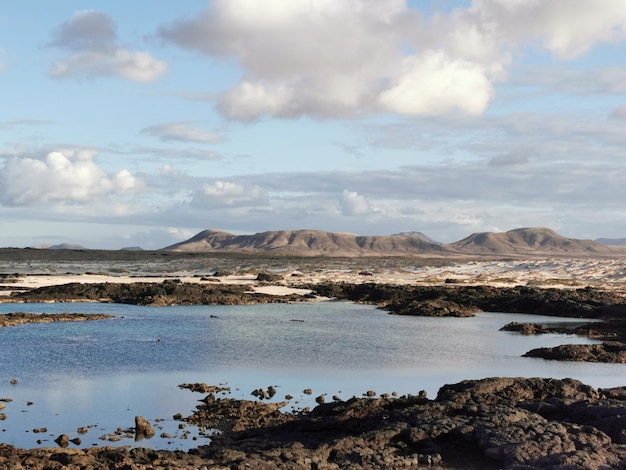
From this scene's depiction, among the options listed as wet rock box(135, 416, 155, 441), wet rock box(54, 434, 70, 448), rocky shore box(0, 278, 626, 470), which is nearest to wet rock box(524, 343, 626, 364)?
rocky shore box(0, 278, 626, 470)

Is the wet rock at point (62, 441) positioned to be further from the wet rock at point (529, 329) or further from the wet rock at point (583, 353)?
the wet rock at point (529, 329)

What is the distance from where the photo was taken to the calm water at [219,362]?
16969 mm

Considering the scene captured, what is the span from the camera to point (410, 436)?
44.6 feet

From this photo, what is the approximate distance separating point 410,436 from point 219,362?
1152 cm

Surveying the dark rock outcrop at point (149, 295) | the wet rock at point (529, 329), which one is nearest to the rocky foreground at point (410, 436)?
the wet rock at point (529, 329)

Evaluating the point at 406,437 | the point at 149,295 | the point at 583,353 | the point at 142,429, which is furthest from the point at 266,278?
the point at 406,437

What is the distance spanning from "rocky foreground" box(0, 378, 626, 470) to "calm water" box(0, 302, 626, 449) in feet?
4.97

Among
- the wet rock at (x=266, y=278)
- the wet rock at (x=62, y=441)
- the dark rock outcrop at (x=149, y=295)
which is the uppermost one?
the wet rock at (x=266, y=278)

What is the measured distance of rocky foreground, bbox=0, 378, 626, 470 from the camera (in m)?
12.1

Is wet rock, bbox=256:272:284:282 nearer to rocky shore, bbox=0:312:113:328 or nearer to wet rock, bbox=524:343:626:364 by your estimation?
rocky shore, bbox=0:312:113:328

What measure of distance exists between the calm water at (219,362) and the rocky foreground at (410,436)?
1.51 meters

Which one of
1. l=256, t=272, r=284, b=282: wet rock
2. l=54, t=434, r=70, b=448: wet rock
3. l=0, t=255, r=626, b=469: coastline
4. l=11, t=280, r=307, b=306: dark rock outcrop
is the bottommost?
l=54, t=434, r=70, b=448: wet rock

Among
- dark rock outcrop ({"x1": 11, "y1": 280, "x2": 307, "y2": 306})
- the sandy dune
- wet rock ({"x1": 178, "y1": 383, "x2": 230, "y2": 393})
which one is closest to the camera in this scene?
wet rock ({"x1": 178, "y1": 383, "x2": 230, "y2": 393})

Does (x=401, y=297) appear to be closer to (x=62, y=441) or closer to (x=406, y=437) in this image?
(x=406, y=437)
